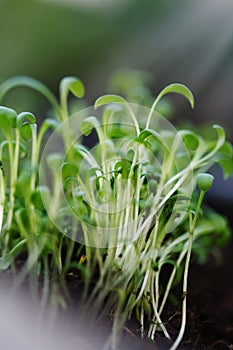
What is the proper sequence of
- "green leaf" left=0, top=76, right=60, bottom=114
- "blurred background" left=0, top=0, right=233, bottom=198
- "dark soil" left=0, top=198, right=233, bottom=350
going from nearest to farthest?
"dark soil" left=0, top=198, right=233, bottom=350
"green leaf" left=0, top=76, right=60, bottom=114
"blurred background" left=0, top=0, right=233, bottom=198

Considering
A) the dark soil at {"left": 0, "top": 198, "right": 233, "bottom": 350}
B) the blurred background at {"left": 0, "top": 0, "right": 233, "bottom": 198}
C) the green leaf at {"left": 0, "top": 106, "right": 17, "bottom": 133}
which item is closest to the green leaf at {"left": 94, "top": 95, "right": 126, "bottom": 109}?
the green leaf at {"left": 0, "top": 106, "right": 17, "bottom": 133}

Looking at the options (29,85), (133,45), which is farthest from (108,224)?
(133,45)

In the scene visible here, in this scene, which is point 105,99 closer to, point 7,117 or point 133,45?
point 7,117

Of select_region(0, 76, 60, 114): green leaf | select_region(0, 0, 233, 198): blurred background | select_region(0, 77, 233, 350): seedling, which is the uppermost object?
select_region(0, 0, 233, 198): blurred background

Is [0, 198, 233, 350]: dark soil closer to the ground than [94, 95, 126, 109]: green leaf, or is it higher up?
closer to the ground

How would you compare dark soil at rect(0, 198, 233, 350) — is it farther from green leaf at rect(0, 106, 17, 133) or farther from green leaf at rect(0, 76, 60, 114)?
green leaf at rect(0, 76, 60, 114)

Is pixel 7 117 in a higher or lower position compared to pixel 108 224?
higher

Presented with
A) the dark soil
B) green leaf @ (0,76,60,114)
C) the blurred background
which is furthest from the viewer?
the blurred background

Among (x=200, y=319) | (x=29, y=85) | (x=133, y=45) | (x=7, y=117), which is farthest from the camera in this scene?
(x=133, y=45)

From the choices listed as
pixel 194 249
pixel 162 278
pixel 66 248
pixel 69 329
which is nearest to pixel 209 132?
pixel 194 249
